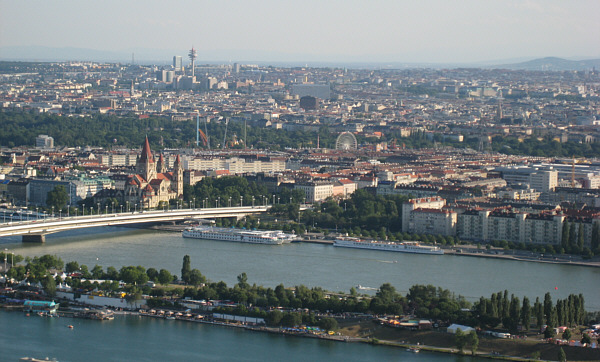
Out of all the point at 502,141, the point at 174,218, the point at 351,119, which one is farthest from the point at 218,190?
the point at 351,119

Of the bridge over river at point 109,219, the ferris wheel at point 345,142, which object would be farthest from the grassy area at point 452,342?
the ferris wheel at point 345,142

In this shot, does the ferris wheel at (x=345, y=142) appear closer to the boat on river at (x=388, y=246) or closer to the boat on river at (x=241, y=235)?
the boat on river at (x=241, y=235)

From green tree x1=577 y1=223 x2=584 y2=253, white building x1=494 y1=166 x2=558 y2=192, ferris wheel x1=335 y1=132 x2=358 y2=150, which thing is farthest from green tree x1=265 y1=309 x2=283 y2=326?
ferris wheel x1=335 y1=132 x2=358 y2=150

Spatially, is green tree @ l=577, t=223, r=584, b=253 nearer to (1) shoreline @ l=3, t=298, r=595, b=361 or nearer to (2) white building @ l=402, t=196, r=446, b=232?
(2) white building @ l=402, t=196, r=446, b=232

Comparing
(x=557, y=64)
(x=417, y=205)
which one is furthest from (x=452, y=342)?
(x=557, y=64)

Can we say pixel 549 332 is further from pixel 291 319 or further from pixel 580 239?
pixel 580 239

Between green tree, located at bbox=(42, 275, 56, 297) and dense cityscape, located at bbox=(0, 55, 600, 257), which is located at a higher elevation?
green tree, located at bbox=(42, 275, 56, 297)
